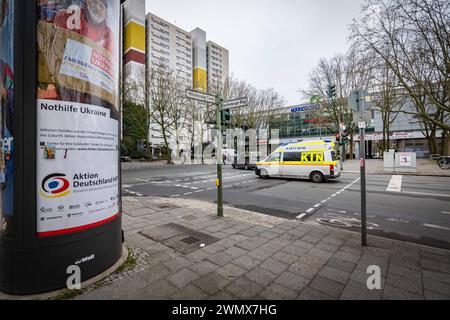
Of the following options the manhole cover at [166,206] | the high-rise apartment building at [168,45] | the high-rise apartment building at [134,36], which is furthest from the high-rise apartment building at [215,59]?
the manhole cover at [166,206]

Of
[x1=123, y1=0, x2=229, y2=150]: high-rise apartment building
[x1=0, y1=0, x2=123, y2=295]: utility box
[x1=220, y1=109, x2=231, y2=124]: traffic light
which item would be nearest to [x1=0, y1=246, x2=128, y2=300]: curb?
[x1=0, y1=0, x2=123, y2=295]: utility box

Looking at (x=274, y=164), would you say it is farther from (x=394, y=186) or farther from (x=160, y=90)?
(x=160, y=90)

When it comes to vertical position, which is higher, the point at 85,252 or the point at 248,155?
the point at 248,155

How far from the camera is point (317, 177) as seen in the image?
41.2ft

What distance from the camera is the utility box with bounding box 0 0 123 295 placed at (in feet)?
7.62

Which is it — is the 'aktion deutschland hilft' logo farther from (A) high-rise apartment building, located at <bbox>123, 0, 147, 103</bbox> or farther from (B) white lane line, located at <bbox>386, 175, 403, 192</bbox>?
(A) high-rise apartment building, located at <bbox>123, 0, 147, 103</bbox>

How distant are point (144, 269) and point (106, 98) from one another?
243cm

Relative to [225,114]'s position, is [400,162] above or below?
below

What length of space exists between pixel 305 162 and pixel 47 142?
41.5ft

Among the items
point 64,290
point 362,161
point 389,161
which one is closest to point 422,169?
point 389,161

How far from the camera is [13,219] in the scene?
2.36 m

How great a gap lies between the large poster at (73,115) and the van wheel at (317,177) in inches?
469
